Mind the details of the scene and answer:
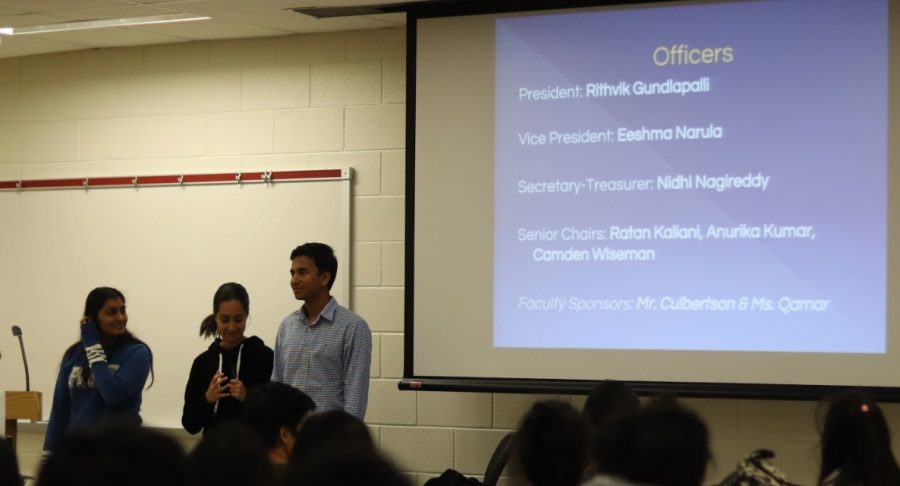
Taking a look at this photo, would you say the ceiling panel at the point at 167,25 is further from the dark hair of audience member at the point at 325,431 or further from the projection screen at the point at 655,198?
the dark hair of audience member at the point at 325,431

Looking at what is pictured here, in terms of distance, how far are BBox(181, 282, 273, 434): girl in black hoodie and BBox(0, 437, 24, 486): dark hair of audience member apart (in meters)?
2.81

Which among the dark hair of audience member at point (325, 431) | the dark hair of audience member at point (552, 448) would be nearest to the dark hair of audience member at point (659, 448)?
the dark hair of audience member at point (552, 448)

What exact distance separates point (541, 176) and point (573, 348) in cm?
72

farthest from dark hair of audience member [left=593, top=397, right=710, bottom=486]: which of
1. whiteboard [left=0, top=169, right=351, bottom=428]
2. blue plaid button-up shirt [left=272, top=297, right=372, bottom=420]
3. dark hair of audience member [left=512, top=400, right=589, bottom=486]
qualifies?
whiteboard [left=0, top=169, right=351, bottom=428]

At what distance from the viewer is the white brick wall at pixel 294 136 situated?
17.5ft

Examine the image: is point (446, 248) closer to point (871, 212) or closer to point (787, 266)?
point (787, 266)

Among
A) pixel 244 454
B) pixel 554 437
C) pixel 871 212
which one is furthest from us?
pixel 871 212

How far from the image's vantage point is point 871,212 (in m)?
4.50

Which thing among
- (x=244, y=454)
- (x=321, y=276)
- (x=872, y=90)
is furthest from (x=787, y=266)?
(x=244, y=454)

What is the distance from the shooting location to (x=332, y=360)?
14.8 ft

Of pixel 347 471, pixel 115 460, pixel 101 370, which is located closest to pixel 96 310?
pixel 101 370

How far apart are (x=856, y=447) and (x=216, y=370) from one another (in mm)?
2577

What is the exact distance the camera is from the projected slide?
4.54m

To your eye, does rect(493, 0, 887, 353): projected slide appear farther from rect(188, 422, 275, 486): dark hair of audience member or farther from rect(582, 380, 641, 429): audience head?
rect(188, 422, 275, 486): dark hair of audience member
